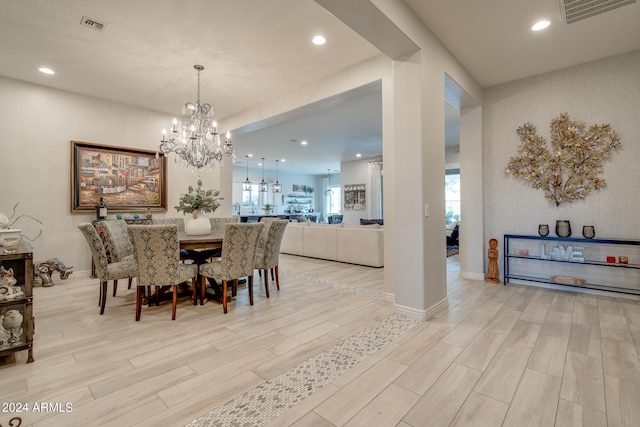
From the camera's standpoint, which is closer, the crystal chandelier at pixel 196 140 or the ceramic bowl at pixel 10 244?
the ceramic bowl at pixel 10 244

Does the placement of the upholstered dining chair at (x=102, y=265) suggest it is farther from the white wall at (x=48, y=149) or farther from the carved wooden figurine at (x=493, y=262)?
the carved wooden figurine at (x=493, y=262)

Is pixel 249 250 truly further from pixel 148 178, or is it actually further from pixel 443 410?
pixel 148 178

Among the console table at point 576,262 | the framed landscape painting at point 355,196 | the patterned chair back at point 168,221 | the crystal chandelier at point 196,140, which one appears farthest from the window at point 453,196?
the patterned chair back at point 168,221

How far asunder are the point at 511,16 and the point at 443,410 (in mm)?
3397

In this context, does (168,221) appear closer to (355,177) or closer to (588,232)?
(588,232)

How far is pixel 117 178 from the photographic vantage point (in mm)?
5242

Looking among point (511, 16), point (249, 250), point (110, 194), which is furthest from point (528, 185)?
point (110, 194)

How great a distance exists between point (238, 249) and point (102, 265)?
1.42 metres

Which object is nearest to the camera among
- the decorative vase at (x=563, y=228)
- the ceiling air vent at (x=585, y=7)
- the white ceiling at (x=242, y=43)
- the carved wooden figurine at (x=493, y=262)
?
the ceiling air vent at (x=585, y=7)

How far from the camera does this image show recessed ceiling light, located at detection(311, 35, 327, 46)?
323 centimetres

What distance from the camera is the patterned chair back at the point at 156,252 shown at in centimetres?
277

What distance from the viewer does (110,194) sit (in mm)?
5172

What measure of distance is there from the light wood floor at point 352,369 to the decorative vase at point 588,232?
765 millimetres

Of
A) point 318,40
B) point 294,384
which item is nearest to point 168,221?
point 318,40
